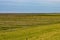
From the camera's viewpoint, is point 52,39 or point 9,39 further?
point 9,39

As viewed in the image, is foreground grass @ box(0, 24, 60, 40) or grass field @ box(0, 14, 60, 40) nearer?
foreground grass @ box(0, 24, 60, 40)

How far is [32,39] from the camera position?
11.8 metres

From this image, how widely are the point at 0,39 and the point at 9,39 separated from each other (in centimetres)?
83

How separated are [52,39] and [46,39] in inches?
15.8

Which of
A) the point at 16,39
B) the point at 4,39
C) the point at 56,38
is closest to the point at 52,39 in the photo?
the point at 56,38

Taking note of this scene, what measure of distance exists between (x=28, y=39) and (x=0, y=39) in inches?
109

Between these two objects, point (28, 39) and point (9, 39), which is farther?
point (9, 39)

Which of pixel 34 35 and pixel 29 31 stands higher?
pixel 34 35

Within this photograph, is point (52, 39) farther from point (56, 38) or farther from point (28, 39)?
point (28, 39)

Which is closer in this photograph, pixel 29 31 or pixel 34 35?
pixel 34 35

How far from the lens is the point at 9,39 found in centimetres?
1302

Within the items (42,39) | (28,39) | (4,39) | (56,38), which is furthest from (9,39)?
(56,38)

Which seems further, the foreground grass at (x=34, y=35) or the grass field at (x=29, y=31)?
the grass field at (x=29, y=31)

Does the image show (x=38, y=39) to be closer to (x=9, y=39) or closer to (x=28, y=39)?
(x=28, y=39)
